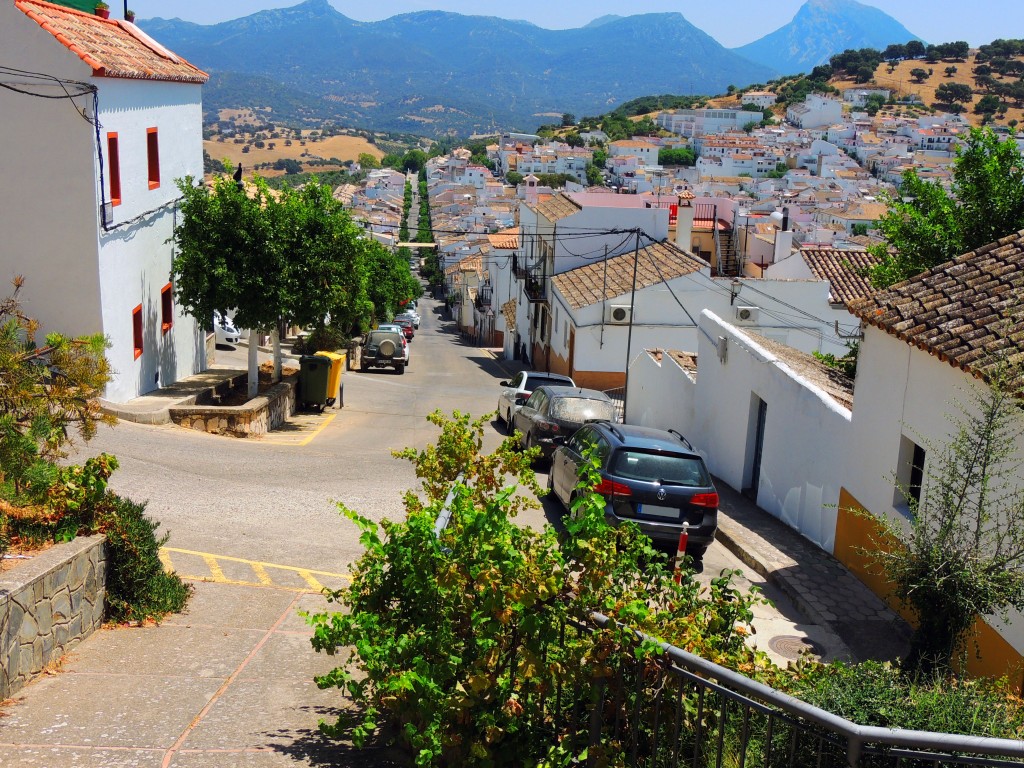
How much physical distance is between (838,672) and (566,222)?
107ft

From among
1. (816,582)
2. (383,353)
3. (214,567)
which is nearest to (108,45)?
(214,567)

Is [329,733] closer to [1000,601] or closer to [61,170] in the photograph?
[1000,601]

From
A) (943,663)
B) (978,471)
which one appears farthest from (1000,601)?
(978,471)

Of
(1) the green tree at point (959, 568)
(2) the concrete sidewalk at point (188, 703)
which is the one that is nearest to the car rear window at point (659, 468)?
(1) the green tree at point (959, 568)

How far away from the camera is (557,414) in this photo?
59.3 feet

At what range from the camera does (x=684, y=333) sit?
3067cm

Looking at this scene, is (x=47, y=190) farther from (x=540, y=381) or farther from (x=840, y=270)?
(x=840, y=270)

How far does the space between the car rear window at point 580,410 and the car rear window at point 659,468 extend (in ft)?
17.2

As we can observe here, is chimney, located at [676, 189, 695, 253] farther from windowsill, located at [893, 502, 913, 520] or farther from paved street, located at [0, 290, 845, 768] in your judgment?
windowsill, located at [893, 502, 913, 520]

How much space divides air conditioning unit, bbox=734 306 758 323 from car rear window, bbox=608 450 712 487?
16.1 m

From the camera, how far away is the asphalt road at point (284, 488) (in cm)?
1133

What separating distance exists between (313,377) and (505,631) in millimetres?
18858

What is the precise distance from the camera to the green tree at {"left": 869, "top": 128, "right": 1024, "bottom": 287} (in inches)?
635

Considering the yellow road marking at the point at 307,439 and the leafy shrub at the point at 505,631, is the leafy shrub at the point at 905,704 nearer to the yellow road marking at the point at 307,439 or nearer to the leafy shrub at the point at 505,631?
the leafy shrub at the point at 505,631
